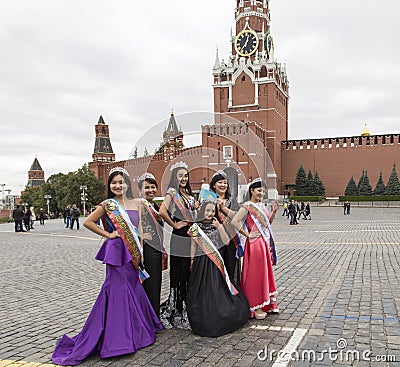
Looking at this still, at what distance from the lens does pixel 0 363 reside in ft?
12.2

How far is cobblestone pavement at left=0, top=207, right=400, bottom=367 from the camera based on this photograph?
12.2ft

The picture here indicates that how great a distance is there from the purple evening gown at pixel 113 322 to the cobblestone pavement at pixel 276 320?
112 millimetres

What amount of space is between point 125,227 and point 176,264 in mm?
1015

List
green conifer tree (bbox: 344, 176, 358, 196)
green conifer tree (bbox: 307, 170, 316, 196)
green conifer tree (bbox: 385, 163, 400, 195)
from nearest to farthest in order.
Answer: green conifer tree (bbox: 385, 163, 400, 195) < green conifer tree (bbox: 344, 176, 358, 196) < green conifer tree (bbox: 307, 170, 316, 196)

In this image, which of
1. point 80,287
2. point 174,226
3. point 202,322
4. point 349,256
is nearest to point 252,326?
point 202,322

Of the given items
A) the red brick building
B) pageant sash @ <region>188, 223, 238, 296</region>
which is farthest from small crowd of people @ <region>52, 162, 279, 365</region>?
the red brick building

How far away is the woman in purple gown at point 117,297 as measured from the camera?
3.81 m

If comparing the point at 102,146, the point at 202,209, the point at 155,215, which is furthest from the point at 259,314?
the point at 102,146

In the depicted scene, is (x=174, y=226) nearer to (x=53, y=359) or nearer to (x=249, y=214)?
(x=249, y=214)

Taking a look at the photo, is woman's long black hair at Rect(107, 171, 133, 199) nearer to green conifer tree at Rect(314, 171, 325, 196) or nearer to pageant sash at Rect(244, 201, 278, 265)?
pageant sash at Rect(244, 201, 278, 265)

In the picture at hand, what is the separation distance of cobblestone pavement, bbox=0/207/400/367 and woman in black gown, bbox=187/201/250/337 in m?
0.13

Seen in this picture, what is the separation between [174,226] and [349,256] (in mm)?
6363

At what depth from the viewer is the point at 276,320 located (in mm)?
4789

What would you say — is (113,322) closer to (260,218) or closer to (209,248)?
(209,248)
